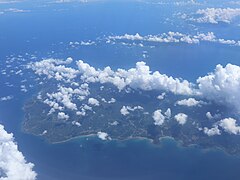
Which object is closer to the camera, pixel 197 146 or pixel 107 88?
pixel 197 146

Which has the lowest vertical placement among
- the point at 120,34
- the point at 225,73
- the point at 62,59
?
the point at 225,73

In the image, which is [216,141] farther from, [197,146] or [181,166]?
[181,166]

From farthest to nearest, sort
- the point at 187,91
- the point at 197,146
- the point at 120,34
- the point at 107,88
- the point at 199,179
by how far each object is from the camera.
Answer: the point at 120,34 < the point at 107,88 < the point at 187,91 < the point at 197,146 < the point at 199,179

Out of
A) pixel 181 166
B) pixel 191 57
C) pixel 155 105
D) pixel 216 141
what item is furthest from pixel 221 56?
pixel 181 166

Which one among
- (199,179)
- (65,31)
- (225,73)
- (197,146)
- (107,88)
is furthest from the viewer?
(65,31)

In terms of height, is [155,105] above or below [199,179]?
above

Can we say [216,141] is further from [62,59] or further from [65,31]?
[65,31]

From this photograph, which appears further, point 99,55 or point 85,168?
point 99,55

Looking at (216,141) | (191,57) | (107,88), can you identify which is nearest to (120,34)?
(191,57)

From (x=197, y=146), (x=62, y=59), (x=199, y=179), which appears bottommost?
(x=199, y=179)
